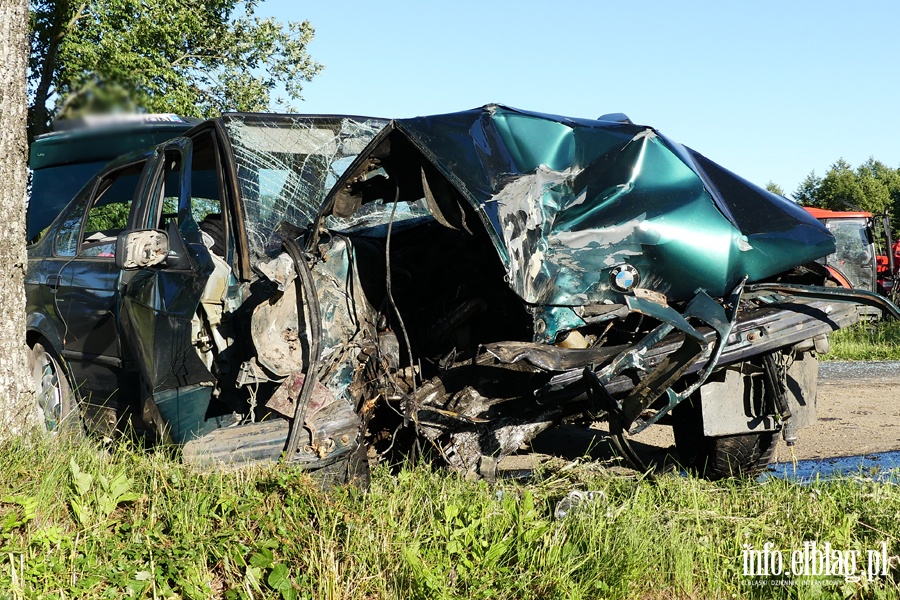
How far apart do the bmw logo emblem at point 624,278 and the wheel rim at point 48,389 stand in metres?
3.56

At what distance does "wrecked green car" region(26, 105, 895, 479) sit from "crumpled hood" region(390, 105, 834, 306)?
0.01m

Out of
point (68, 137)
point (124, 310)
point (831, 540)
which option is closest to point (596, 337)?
point (831, 540)

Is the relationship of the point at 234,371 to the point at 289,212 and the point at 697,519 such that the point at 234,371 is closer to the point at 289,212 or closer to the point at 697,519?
the point at 289,212

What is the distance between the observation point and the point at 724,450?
4.26m

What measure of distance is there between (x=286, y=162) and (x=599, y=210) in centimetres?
183

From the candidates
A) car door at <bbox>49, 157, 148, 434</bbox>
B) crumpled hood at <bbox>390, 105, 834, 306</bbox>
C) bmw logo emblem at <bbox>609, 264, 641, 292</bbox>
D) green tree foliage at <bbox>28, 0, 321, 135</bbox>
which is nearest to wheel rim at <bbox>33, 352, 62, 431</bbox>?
car door at <bbox>49, 157, 148, 434</bbox>

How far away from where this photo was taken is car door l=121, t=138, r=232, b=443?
411 centimetres

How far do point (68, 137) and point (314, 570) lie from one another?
6176mm

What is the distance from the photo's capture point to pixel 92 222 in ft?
18.8

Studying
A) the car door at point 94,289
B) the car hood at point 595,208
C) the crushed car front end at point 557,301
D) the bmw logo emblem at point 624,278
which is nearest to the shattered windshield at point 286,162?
the crushed car front end at point 557,301

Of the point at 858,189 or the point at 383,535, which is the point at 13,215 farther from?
the point at 858,189

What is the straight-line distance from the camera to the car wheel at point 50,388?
520 centimetres

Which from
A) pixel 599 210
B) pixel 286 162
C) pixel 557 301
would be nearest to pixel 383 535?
pixel 557 301

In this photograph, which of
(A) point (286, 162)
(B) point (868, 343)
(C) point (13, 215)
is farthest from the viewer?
(B) point (868, 343)
